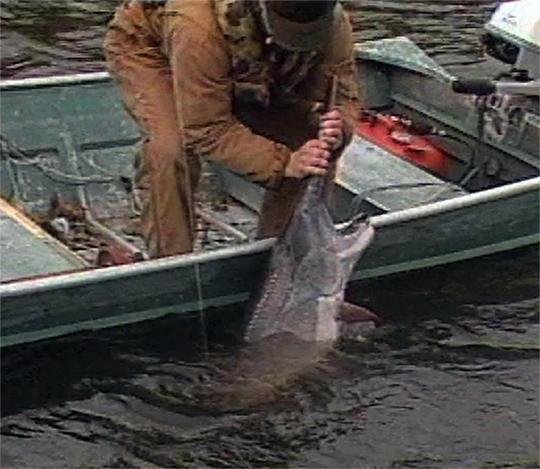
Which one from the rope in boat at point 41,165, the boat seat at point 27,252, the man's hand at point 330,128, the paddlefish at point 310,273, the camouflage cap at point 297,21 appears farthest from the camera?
the rope in boat at point 41,165

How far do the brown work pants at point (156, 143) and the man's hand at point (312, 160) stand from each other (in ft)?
1.90

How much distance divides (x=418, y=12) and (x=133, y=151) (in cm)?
616

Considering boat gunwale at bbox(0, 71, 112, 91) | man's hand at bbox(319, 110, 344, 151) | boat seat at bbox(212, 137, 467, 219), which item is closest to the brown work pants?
man's hand at bbox(319, 110, 344, 151)

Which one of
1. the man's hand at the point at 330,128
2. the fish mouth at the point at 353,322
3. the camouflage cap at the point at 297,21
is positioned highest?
the camouflage cap at the point at 297,21

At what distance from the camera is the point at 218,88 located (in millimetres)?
6125

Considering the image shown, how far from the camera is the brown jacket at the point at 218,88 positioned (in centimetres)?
607

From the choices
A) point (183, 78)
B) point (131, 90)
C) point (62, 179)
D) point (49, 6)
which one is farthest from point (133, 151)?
point (49, 6)

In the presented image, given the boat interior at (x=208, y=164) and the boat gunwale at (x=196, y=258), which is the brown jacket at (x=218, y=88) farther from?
the boat interior at (x=208, y=164)

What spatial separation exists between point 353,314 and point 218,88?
1.26 metres

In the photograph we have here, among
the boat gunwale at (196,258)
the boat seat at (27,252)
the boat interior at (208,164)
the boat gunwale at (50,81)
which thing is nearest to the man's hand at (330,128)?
the boat gunwale at (196,258)

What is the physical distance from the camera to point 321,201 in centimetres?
622

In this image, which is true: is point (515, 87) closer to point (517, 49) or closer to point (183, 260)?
point (517, 49)

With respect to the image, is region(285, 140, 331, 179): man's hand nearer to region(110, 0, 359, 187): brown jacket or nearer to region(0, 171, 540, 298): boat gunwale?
region(110, 0, 359, 187): brown jacket

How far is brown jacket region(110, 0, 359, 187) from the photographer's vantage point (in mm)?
6066
